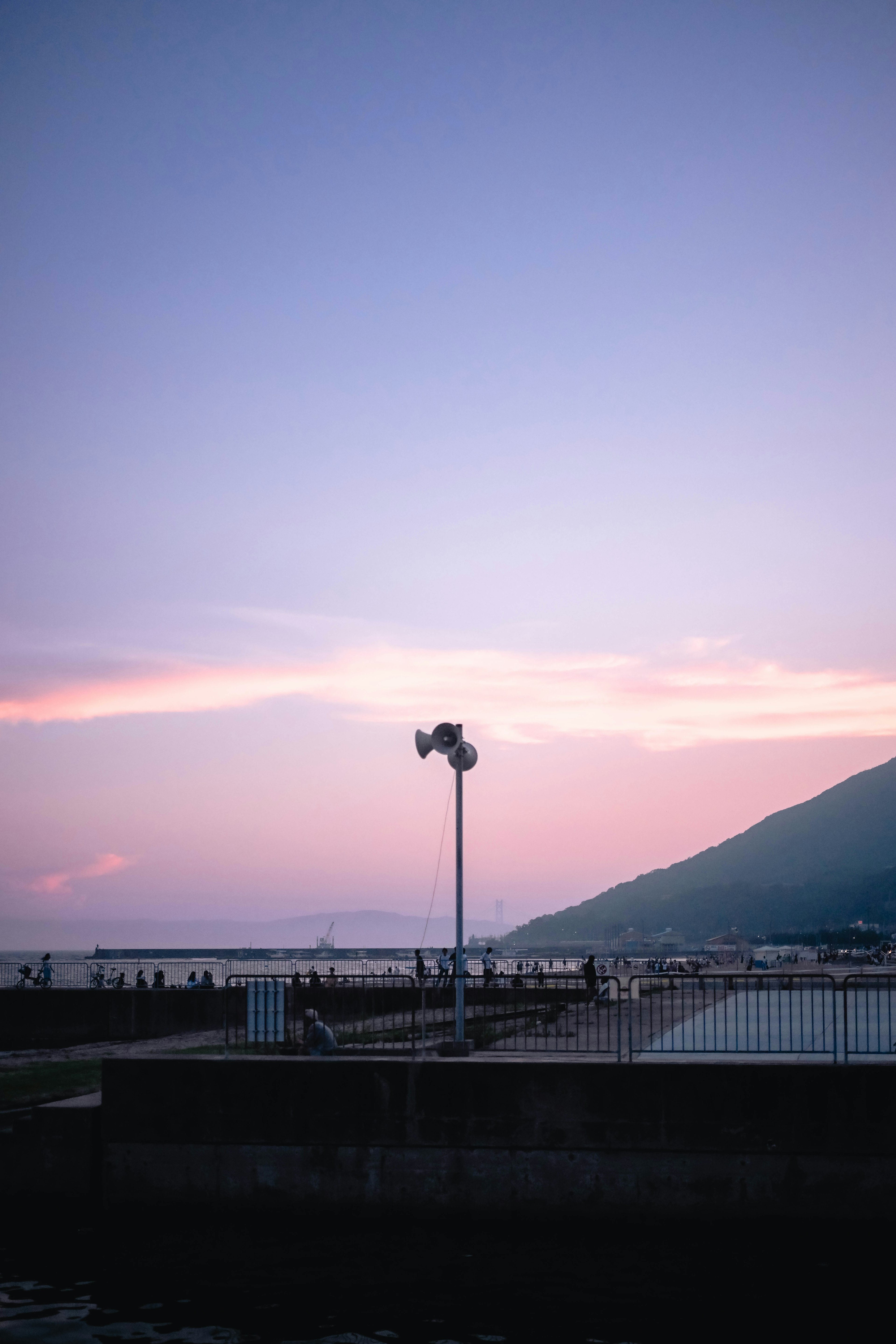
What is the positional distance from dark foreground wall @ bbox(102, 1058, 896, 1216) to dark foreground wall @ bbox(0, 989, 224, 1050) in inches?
754

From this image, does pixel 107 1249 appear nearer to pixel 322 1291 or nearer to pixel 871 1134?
pixel 322 1291

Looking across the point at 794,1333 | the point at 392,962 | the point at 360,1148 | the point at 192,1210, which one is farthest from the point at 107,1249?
the point at 392,962

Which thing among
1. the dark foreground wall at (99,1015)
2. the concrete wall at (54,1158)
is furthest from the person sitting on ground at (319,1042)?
the dark foreground wall at (99,1015)

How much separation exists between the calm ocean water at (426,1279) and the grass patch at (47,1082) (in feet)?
12.2

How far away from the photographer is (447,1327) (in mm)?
11617

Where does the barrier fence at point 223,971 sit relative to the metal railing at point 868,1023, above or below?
below

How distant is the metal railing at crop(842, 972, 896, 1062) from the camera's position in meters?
14.9

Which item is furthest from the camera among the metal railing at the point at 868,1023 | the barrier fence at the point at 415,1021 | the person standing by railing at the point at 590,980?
the person standing by railing at the point at 590,980

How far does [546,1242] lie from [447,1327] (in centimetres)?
288

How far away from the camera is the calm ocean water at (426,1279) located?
11.6 metres

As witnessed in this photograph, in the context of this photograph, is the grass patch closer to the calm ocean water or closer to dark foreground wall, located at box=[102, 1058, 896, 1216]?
dark foreground wall, located at box=[102, 1058, 896, 1216]

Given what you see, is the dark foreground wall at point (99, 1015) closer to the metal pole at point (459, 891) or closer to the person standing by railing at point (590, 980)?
the person standing by railing at point (590, 980)

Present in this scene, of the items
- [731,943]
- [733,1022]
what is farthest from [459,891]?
[731,943]

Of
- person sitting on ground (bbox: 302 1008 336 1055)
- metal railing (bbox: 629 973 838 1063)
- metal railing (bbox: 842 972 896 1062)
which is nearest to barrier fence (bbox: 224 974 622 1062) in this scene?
person sitting on ground (bbox: 302 1008 336 1055)
